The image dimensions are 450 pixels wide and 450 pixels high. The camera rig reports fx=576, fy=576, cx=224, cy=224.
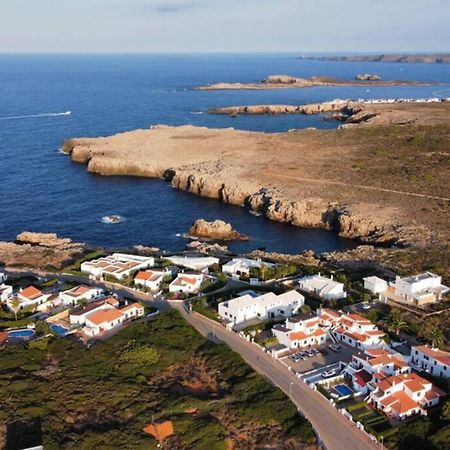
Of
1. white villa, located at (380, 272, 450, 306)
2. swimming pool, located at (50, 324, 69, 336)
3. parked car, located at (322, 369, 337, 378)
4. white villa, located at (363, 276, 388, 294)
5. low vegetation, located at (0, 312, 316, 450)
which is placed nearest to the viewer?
low vegetation, located at (0, 312, 316, 450)

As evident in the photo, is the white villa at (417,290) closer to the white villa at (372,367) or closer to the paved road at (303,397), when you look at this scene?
the white villa at (372,367)

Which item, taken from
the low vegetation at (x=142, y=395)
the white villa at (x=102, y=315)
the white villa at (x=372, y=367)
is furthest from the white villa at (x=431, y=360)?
the white villa at (x=102, y=315)

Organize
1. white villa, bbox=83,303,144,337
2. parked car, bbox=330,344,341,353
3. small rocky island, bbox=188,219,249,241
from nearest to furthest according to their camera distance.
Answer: parked car, bbox=330,344,341,353 < white villa, bbox=83,303,144,337 < small rocky island, bbox=188,219,249,241

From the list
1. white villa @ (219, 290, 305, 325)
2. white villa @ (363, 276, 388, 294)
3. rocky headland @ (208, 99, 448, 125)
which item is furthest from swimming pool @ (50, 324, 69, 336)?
rocky headland @ (208, 99, 448, 125)

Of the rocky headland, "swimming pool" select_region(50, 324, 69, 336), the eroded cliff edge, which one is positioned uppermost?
the rocky headland

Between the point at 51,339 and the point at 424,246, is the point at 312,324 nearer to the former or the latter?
the point at 51,339

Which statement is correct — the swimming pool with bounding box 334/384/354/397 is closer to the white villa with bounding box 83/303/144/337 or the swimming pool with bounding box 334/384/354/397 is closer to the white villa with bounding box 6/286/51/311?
the white villa with bounding box 83/303/144/337
